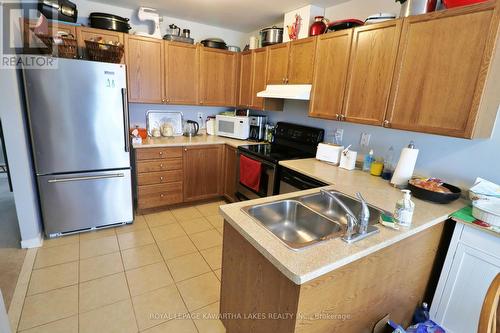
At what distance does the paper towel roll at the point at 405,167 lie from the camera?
6.06ft

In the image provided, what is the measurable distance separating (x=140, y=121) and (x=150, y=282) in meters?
2.20

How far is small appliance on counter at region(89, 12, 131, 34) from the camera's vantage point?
269 centimetres

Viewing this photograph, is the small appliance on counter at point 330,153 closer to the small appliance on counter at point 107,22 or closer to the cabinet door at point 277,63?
the cabinet door at point 277,63

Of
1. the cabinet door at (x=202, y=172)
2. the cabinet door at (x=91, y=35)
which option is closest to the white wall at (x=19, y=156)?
the cabinet door at (x=91, y=35)

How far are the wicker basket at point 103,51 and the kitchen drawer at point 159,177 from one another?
1264mm

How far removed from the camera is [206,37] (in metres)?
3.62

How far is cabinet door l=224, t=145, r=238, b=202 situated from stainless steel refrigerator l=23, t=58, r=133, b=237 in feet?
4.06

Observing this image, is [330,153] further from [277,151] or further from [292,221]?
[292,221]

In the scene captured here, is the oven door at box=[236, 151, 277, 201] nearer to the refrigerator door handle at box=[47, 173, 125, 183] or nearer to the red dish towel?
the red dish towel

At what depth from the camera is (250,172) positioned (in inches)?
115

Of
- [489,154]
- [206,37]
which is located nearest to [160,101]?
[206,37]

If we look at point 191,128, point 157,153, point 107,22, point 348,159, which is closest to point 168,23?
point 107,22

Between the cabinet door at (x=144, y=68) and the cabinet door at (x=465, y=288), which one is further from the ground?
the cabinet door at (x=144, y=68)

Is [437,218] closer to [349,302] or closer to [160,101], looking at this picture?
[349,302]
